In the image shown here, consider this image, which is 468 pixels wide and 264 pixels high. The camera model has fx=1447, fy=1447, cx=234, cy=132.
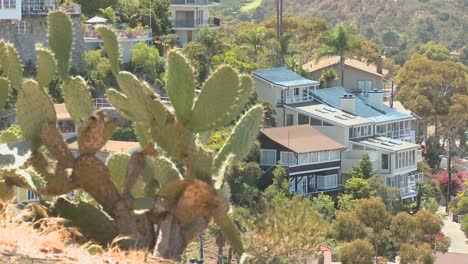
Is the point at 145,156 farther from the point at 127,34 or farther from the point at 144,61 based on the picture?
the point at 127,34

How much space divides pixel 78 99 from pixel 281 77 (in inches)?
1878

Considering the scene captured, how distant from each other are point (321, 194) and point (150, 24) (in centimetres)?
1170

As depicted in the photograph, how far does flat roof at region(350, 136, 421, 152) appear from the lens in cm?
5931

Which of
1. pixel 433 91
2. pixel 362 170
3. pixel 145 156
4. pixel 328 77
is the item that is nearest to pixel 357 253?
pixel 362 170

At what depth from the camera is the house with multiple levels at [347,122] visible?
59.1 m

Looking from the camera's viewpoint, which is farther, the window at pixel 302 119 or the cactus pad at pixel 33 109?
the window at pixel 302 119

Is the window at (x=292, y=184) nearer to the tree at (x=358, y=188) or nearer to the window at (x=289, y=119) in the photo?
the tree at (x=358, y=188)

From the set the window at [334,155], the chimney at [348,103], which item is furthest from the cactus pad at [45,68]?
the chimney at [348,103]

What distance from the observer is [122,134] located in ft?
148

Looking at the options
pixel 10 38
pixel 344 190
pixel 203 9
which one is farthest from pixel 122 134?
pixel 203 9

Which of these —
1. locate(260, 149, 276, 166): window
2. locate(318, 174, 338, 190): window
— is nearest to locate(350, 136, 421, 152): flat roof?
locate(318, 174, 338, 190): window

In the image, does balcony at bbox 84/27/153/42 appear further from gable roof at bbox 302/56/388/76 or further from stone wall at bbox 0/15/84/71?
gable roof at bbox 302/56/388/76

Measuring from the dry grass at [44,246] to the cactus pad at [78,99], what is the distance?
1.28 m

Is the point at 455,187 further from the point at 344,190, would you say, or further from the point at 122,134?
the point at 122,134
